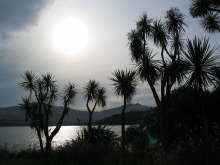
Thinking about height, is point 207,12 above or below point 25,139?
above

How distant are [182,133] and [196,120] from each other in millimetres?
1391

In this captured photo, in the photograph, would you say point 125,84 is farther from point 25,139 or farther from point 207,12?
point 25,139

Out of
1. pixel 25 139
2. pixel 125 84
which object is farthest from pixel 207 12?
pixel 25 139

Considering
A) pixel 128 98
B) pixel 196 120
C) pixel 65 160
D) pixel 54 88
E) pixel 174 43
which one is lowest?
pixel 65 160

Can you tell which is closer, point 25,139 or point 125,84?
point 125,84

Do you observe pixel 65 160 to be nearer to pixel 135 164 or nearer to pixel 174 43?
pixel 135 164

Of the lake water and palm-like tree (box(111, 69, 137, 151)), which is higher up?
palm-like tree (box(111, 69, 137, 151))

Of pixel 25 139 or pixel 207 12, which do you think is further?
pixel 25 139

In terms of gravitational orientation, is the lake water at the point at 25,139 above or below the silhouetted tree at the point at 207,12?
below

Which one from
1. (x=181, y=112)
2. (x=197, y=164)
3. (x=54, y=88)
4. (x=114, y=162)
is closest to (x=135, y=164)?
(x=114, y=162)

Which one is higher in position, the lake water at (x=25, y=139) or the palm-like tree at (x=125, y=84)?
the palm-like tree at (x=125, y=84)

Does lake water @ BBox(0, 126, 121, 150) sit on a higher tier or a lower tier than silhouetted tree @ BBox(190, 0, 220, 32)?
lower

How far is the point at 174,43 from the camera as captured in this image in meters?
15.7

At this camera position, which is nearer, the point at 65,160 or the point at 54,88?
the point at 65,160
